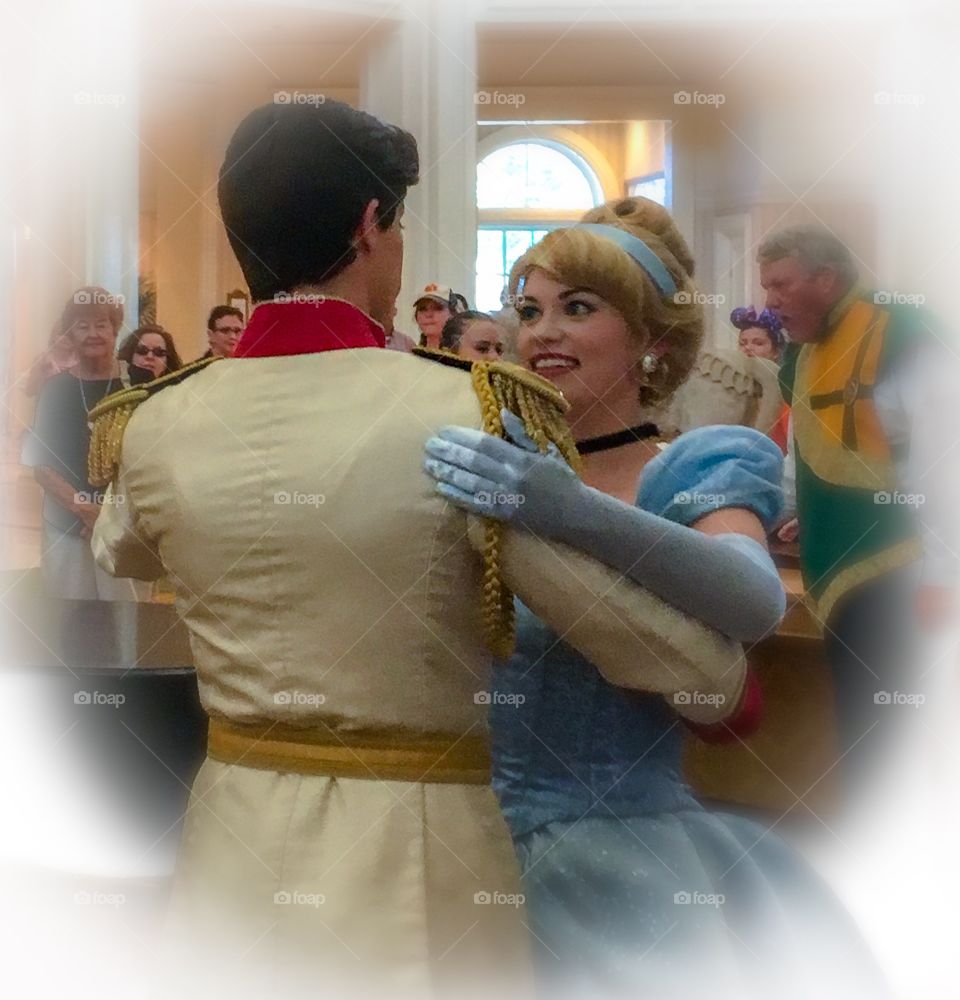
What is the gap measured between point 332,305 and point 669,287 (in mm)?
385

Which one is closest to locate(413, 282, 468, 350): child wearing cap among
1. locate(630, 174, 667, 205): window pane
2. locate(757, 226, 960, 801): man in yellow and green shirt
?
locate(630, 174, 667, 205): window pane

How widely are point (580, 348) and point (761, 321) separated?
0.23 meters

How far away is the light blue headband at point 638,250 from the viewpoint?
3.75 ft

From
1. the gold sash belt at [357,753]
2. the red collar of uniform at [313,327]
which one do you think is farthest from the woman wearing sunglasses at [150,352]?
the gold sash belt at [357,753]

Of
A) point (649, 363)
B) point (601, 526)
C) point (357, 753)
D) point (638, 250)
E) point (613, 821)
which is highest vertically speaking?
point (638, 250)

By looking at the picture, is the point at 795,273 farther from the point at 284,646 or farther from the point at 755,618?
the point at 284,646

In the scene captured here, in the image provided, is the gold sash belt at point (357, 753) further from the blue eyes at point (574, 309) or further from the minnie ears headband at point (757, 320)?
the minnie ears headband at point (757, 320)

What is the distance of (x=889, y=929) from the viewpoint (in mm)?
1280

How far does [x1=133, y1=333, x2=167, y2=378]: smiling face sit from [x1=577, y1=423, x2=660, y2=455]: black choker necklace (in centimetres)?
44

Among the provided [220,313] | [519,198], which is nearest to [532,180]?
[519,198]

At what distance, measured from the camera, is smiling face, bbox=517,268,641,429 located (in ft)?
A: 3.73

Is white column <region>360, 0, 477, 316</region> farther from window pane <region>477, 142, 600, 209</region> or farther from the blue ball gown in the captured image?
the blue ball gown

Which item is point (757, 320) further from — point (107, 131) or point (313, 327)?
point (107, 131)

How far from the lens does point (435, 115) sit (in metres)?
1.26
